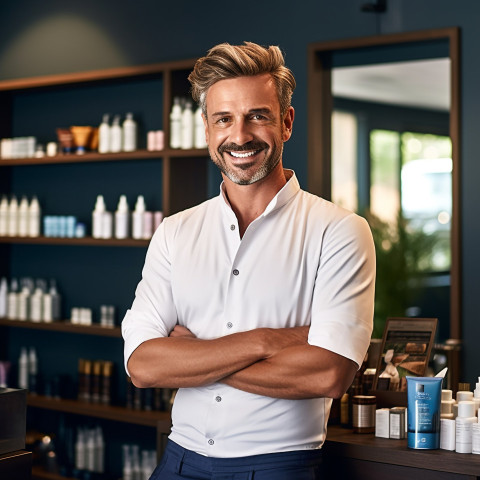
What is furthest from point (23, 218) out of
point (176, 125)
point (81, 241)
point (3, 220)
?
point (176, 125)

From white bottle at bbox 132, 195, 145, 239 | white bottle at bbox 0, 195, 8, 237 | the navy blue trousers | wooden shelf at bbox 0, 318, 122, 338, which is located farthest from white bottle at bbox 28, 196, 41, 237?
the navy blue trousers

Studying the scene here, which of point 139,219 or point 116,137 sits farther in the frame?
point 116,137

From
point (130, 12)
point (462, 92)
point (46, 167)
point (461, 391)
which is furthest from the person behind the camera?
point (46, 167)

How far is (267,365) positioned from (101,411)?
9.10ft

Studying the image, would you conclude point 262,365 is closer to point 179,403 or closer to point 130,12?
point 179,403

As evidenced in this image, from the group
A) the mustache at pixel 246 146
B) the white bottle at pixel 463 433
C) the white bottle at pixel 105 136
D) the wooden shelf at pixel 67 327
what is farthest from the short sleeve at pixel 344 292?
the white bottle at pixel 105 136

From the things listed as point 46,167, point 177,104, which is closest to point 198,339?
point 177,104

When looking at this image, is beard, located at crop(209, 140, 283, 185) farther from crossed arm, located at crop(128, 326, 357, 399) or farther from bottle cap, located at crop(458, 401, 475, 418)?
bottle cap, located at crop(458, 401, 475, 418)

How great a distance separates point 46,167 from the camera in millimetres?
5125

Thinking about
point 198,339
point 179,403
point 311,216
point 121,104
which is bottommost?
point 179,403

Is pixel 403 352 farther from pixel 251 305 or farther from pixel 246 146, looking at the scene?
pixel 246 146

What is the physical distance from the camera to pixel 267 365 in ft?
6.20

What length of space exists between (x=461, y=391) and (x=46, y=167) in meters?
3.47

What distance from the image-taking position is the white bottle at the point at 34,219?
4.87 m
